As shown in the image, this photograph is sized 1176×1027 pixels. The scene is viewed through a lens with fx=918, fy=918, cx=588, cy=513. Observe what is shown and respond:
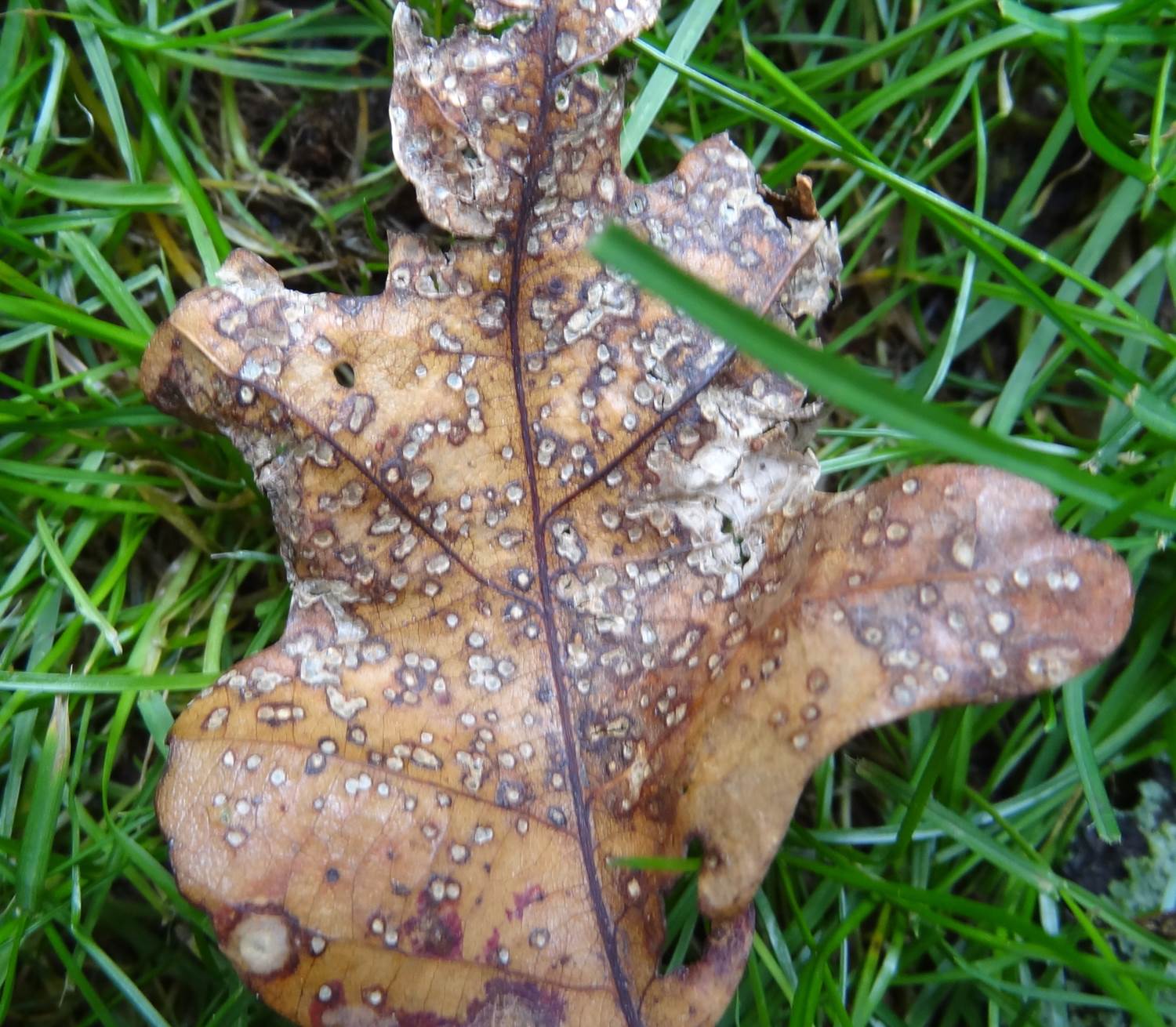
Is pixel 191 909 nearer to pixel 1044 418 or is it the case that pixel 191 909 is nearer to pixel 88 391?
pixel 88 391

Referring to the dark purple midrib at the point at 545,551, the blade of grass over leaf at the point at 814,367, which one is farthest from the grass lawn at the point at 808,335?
the blade of grass over leaf at the point at 814,367

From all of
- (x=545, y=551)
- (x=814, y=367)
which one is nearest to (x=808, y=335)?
(x=545, y=551)

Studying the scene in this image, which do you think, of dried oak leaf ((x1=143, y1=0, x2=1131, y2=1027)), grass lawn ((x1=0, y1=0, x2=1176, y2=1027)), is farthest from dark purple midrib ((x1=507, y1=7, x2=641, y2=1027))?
grass lawn ((x1=0, y1=0, x2=1176, y2=1027))

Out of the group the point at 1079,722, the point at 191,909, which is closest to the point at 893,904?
the point at 1079,722

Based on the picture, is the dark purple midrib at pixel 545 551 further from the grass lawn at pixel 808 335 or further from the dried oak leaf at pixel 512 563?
the grass lawn at pixel 808 335

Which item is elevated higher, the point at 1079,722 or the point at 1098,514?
the point at 1098,514

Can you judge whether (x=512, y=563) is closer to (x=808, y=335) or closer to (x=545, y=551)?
(x=545, y=551)

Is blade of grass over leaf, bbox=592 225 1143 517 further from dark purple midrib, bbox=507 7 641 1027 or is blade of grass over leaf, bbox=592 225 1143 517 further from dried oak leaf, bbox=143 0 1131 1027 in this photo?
dark purple midrib, bbox=507 7 641 1027

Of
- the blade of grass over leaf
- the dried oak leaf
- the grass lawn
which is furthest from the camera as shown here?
the grass lawn
